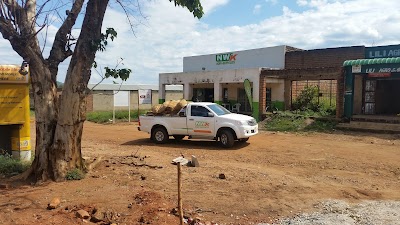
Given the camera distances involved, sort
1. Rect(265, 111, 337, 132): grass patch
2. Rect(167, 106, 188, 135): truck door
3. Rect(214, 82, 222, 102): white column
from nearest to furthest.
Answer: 1. Rect(167, 106, 188, 135): truck door
2. Rect(265, 111, 337, 132): grass patch
3. Rect(214, 82, 222, 102): white column

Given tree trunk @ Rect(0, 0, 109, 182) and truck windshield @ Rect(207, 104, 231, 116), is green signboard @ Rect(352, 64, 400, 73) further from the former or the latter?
tree trunk @ Rect(0, 0, 109, 182)

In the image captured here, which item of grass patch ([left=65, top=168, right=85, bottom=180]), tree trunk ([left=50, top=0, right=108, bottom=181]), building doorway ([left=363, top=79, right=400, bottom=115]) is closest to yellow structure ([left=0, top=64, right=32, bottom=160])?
tree trunk ([left=50, top=0, right=108, bottom=181])

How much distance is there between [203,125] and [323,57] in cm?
1541

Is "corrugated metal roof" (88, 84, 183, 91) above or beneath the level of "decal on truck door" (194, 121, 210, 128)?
above

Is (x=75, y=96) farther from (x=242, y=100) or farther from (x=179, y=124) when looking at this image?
(x=242, y=100)

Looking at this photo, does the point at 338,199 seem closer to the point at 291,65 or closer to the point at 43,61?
the point at 43,61

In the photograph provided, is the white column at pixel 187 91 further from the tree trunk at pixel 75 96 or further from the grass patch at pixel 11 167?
the tree trunk at pixel 75 96

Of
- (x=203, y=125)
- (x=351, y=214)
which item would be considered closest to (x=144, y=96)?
Result: (x=203, y=125)

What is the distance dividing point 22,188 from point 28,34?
10.5 feet

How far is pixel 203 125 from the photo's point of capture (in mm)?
14047

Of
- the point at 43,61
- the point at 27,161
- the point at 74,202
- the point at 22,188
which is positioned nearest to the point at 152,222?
the point at 74,202

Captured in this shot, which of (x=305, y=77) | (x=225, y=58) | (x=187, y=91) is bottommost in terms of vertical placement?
(x=187, y=91)

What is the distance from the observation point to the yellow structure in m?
9.84

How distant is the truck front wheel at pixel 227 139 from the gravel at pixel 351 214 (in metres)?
6.79
